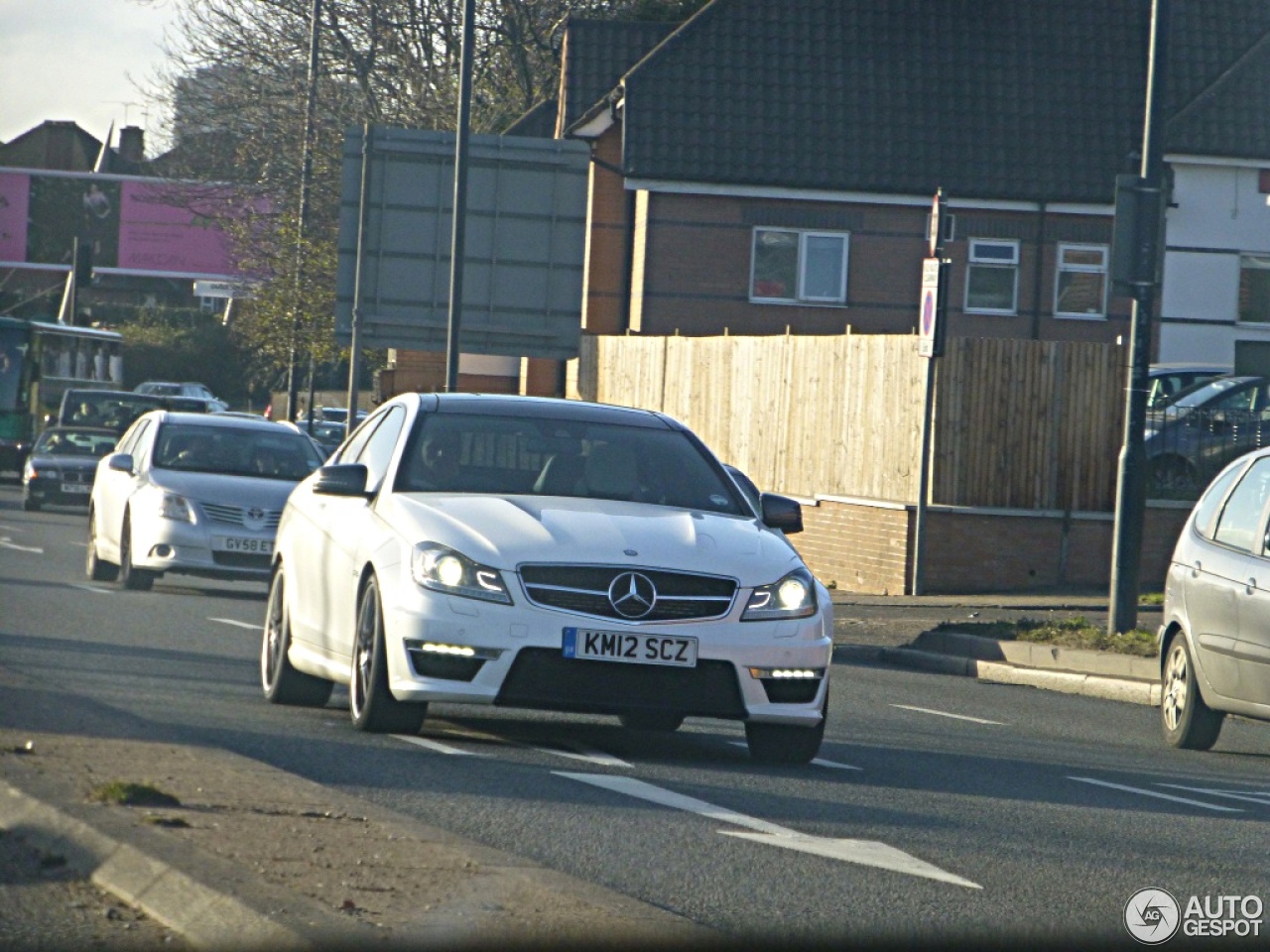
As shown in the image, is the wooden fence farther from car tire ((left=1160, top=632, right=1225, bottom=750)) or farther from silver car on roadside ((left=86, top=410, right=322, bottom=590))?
car tire ((left=1160, top=632, right=1225, bottom=750))

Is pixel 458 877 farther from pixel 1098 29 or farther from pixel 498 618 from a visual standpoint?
pixel 1098 29

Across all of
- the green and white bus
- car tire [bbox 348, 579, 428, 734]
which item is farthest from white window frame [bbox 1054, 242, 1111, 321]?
car tire [bbox 348, 579, 428, 734]

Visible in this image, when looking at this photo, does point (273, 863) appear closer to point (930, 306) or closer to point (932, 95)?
point (930, 306)

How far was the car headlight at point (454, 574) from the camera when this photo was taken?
8.73 m

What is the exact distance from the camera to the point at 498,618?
8.68 metres

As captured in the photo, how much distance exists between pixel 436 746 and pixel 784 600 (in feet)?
5.23

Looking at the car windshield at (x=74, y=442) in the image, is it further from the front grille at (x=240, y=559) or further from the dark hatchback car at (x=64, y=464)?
the front grille at (x=240, y=559)

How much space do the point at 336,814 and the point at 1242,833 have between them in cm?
354

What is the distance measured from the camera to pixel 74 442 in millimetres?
A: 36250

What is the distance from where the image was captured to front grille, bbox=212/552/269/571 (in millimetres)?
19000

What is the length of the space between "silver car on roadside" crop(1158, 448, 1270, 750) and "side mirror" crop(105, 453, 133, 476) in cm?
1008

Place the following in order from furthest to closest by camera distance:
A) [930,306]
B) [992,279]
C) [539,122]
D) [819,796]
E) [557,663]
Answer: [539,122], [992,279], [930,306], [557,663], [819,796]

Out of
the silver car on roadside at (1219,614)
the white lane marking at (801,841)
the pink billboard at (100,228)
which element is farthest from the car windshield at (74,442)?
A: the pink billboard at (100,228)

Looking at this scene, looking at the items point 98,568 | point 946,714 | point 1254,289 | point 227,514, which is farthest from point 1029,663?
point 1254,289
